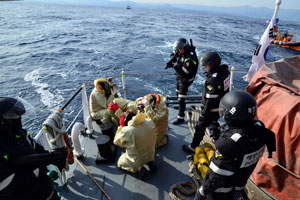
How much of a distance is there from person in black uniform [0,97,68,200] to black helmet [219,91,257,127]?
204 cm

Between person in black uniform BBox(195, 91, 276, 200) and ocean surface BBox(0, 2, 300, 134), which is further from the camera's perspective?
ocean surface BBox(0, 2, 300, 134)

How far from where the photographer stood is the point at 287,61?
3943mm

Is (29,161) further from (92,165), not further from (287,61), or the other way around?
(287,61)

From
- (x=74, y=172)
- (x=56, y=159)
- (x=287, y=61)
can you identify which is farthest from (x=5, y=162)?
(x=287, y=61)

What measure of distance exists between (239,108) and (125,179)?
105 inches

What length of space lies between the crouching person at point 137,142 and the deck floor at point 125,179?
198mm

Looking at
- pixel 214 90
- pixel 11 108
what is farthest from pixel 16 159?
pixel 214 90

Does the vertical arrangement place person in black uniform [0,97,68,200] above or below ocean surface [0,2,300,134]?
above

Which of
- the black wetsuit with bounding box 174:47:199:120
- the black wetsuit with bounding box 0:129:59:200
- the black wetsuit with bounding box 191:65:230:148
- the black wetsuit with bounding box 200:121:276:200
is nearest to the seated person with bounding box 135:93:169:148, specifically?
the black wetsuit with bounding box 191:65:230:148

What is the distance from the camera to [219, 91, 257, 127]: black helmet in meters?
2.14

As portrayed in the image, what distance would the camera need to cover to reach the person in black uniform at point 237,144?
83.6 inches

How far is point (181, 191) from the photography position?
351cm

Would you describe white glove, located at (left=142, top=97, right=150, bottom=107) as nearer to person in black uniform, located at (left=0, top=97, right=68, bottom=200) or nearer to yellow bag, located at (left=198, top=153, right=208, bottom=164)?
yellow bag, located at (left=198, top=153, right=208, bottom=164)

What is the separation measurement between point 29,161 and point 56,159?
12.8 inches
